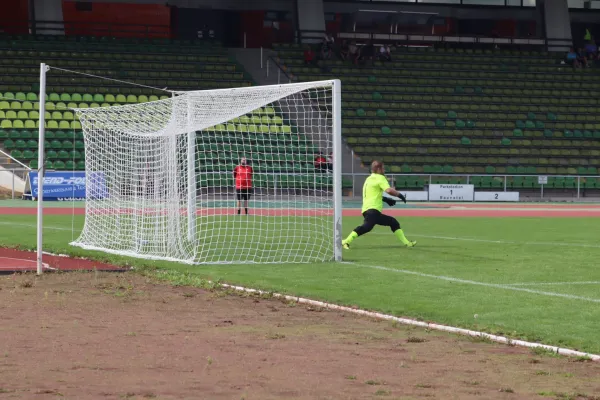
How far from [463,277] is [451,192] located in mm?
31366

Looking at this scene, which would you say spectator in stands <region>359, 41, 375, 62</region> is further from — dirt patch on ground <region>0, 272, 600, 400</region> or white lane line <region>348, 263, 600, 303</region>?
dirt patch on ground <region>0, 272, 600, 400</region>

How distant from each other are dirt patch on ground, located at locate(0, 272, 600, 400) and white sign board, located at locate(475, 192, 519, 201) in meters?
35.1

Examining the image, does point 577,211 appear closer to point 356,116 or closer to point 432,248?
point 356,116

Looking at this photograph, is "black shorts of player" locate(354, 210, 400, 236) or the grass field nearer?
the grass field

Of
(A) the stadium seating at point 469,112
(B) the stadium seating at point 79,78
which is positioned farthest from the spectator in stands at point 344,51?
(B) the stadium seating at point 79,78

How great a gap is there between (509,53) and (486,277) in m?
44.8

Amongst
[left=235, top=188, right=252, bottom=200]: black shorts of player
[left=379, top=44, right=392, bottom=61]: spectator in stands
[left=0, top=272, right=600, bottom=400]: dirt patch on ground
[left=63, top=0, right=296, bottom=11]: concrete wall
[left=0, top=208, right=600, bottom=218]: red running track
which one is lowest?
[left=0, top=272, right=600, bottom=400]: dirt patch on ground

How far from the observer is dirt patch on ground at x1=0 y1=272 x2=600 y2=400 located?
7.36 meters

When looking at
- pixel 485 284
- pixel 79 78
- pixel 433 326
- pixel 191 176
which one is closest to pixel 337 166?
pixel 191 176

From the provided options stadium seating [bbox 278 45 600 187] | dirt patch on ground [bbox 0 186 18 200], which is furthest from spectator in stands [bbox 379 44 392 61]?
dirt patch on ground [bbox 0 186 18 200]

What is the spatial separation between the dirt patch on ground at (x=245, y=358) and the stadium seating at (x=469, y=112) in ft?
117

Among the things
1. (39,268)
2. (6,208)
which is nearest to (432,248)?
(39,268)

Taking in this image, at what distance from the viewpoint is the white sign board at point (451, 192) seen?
45781mm

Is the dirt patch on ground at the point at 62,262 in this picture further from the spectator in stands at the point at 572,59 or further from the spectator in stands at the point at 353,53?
the spectator in stands at the point at 572,59
